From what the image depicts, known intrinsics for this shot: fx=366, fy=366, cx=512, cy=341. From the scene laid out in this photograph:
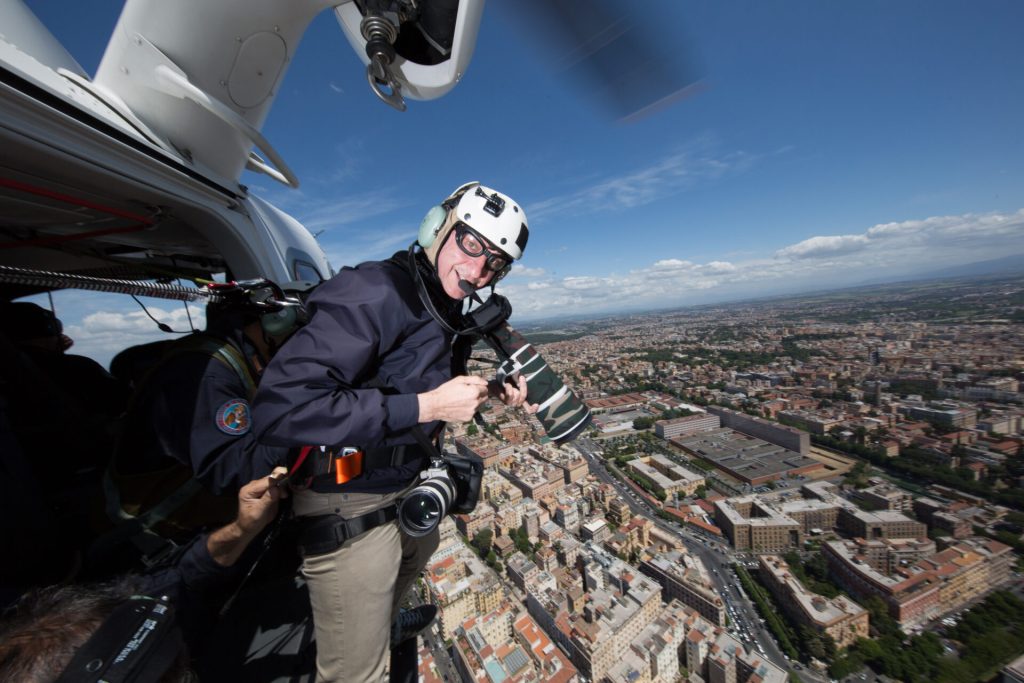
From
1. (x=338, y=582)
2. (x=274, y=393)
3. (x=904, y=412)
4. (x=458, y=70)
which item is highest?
(x=458, y=70)

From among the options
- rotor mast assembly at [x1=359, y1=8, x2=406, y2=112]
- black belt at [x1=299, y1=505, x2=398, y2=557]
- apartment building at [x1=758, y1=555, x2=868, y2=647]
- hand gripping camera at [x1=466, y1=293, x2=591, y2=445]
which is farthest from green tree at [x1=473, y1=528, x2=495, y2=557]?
rotor mast assembly at [x1=359, y1=8, x2=406, y2=112]

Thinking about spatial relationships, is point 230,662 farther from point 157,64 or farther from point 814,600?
point 814,600

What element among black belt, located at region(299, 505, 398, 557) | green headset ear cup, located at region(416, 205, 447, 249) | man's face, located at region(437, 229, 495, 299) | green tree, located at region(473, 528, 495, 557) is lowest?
green tree, located at region(473, 528, 495, 557)

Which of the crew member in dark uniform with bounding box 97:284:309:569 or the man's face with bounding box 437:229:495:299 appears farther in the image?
the man's face with bounding box 437:229:495:299

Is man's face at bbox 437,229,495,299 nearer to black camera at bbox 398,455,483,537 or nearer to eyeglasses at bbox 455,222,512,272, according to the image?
eyeglasses at bbox 455,222,512,272

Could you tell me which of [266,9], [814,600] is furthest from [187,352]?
[814,600]

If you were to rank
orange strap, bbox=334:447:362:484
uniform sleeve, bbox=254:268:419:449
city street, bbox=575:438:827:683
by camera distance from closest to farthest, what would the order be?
uniform sleeve, bbox=254:268:419:449 → orange strap, bbox=334:447:362:484 → city street, bbox=575:438:827:683
